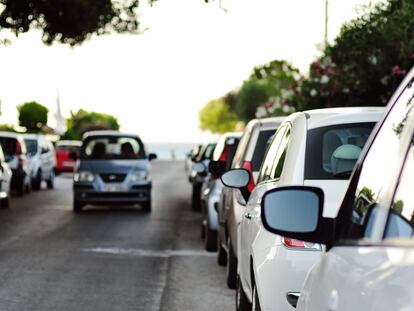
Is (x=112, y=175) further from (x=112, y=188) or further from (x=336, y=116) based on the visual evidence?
(x=336, y=116)

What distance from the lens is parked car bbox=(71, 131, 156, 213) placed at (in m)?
24.0

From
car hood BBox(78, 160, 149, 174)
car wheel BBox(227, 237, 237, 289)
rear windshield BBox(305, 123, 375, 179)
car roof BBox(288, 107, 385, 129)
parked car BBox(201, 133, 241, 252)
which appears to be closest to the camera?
rear windshield BBox(305, 123, 375, 179)

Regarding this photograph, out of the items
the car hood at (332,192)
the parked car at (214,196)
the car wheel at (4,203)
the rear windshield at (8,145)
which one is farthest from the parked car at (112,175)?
the car hood at (332,192)

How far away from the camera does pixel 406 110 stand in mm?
3344

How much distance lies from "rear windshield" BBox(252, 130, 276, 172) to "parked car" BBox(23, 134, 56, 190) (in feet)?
79.4

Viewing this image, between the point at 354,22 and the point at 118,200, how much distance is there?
864cm

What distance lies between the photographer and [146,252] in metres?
15.2

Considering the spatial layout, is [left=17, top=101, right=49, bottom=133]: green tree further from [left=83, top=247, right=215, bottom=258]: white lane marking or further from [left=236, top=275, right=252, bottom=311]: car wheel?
[left=236, top=275, right=252, bottom=311]: car wheel

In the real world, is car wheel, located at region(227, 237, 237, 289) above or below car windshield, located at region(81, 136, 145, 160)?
below

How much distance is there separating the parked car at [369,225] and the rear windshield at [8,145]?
28.1 meters

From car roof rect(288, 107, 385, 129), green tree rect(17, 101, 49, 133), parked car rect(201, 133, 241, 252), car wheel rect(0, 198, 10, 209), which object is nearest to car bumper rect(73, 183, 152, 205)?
car wheel rect(0, 198, 10, 209)

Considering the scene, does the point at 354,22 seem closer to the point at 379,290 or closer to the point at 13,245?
the point at 13,245

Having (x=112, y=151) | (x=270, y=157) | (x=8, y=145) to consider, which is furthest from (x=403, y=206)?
(x=8, y=145)

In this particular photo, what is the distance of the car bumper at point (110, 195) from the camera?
944 inches
